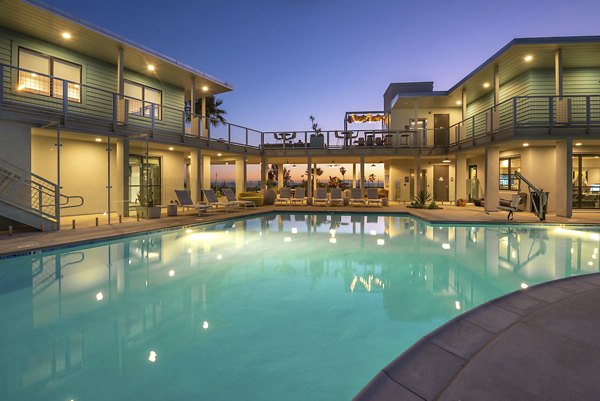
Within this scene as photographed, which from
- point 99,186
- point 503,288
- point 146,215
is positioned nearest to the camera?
point 503,288

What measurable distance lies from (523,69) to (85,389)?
1733 centimetres

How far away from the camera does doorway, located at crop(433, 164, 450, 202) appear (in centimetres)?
2139

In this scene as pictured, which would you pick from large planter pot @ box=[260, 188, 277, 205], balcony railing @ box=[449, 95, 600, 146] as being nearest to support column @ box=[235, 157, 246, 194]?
large planter pot @ box=[260, 188, 277, 205]

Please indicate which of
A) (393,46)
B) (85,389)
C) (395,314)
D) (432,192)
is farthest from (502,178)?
(393,46)

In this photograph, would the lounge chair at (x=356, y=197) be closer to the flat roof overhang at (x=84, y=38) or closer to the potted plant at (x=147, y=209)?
the flat roof overhang at (x=84, y=38)

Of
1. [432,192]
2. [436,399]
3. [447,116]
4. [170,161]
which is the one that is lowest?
[436,399]

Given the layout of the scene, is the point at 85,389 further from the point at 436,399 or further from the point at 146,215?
the point at 146,215

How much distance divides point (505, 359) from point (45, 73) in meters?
15.0

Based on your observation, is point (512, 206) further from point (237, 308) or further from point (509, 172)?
point (237, 308)

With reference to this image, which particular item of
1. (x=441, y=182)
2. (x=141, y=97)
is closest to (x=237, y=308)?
(x=141, y=97)

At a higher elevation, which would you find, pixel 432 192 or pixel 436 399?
pixel 432 192

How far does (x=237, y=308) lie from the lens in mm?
4055

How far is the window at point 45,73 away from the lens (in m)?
10.9

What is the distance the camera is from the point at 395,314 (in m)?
3.95
